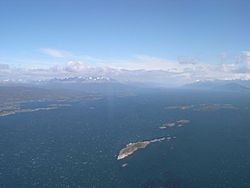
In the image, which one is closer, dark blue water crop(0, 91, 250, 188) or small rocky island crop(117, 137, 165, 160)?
dark blue water crop(0, 91, 250, 188)

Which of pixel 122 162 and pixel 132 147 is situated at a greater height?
pixel 132 147

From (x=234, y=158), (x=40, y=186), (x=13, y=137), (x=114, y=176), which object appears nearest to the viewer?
(x=40, y=186)

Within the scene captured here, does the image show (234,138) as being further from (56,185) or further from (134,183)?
(56,185)

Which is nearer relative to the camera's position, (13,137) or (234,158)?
(234,158)

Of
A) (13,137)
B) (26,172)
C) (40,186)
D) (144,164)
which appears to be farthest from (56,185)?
(13,137)

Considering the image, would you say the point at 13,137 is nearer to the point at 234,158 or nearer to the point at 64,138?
the point at 64,138

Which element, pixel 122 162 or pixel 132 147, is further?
pixel 132 147

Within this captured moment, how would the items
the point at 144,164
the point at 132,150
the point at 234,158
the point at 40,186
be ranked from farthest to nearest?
the point at 132,150 < the point at 234,158 < the point at 144,164 < the point at 40,186

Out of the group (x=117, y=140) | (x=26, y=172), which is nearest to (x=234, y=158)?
(x=117, y=140)

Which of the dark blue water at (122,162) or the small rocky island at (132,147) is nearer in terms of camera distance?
the dark blue water at (122,162)
